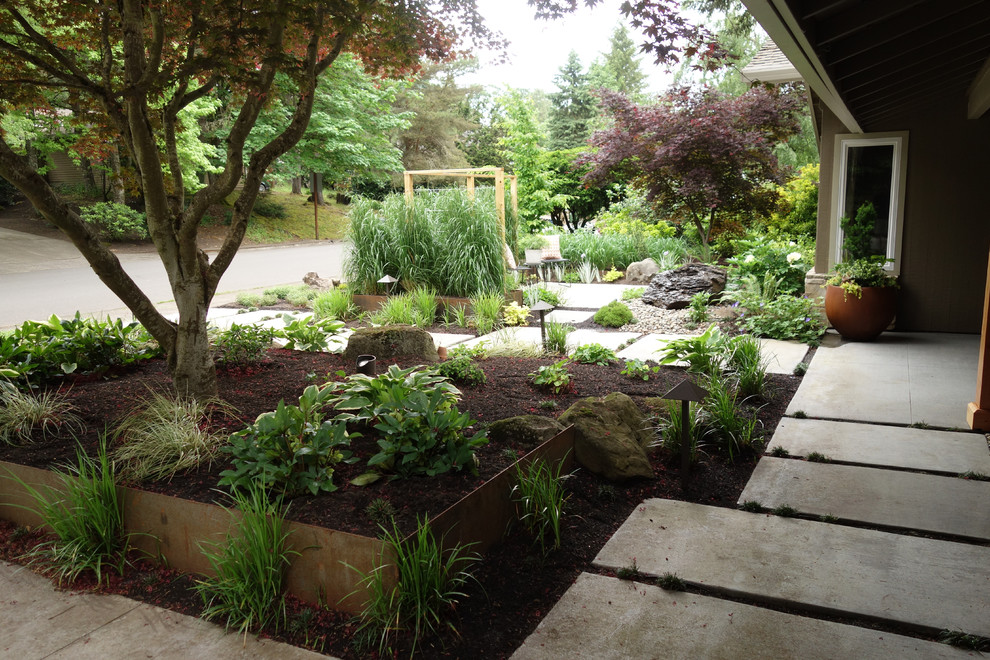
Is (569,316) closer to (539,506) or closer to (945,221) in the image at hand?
(945,221)

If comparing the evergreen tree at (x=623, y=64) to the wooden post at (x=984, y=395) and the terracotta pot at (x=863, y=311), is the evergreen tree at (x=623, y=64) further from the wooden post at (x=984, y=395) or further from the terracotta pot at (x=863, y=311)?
the wooden post at (x=984, y=395)

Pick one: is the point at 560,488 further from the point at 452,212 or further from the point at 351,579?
the point at 452,212

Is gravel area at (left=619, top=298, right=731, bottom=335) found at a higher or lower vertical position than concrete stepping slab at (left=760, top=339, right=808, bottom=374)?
higher

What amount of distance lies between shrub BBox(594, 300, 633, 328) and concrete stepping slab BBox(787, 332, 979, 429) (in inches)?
80.8

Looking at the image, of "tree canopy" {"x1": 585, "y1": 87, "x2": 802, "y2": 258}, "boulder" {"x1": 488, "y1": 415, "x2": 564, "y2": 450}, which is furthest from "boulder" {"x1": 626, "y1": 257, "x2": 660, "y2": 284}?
"boulder" {"x1": 488, "y1": 415, "x2": 564, "y2": 450}

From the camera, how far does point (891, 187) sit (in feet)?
22.2

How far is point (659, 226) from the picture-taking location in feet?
44.9

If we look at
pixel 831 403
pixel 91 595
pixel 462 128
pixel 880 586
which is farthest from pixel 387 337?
pixel 462 128

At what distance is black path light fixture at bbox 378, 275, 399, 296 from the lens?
25.1 feet

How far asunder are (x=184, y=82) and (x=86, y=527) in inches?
93.3

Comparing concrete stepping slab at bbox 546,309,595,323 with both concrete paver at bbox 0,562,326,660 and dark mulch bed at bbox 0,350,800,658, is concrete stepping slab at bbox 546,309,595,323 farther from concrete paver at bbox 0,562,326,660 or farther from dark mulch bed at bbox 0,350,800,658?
concrete paver at bbox 0,562,326,660

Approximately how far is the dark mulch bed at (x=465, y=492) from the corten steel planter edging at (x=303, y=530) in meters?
0.06

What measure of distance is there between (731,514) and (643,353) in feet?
10.0

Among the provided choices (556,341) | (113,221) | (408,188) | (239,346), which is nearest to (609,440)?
(556,341)
